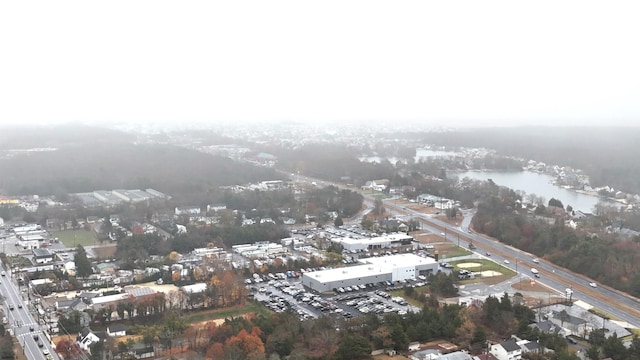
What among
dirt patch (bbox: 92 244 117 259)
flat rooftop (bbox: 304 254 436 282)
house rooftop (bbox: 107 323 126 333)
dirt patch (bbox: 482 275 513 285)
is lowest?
dirt patch (bbox: 92 244 117 259)

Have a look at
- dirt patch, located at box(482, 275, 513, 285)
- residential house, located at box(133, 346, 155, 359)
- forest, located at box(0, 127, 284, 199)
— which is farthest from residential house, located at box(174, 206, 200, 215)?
residential house, located at box(133, 346, 155, 359)

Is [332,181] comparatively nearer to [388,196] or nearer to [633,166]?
[388,196]

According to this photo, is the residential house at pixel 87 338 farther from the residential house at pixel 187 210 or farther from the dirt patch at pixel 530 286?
the residential house at pixel 187 210

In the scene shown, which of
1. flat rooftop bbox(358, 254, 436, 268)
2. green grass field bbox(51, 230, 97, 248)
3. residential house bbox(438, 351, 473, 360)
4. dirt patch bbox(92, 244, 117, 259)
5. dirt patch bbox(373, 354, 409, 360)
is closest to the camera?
residential house bbox(438, 351, 473, 360)

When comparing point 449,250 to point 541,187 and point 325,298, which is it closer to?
point 325,298

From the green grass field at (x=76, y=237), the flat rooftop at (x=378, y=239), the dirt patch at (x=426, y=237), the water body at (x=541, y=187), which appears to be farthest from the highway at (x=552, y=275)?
the green grass field at (x=76, y=237)

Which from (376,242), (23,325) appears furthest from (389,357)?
(376,242)

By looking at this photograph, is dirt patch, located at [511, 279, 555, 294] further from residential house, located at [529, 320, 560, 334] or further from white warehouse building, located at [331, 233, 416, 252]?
white warehouse building, located at [331, 233, 416, 252]
